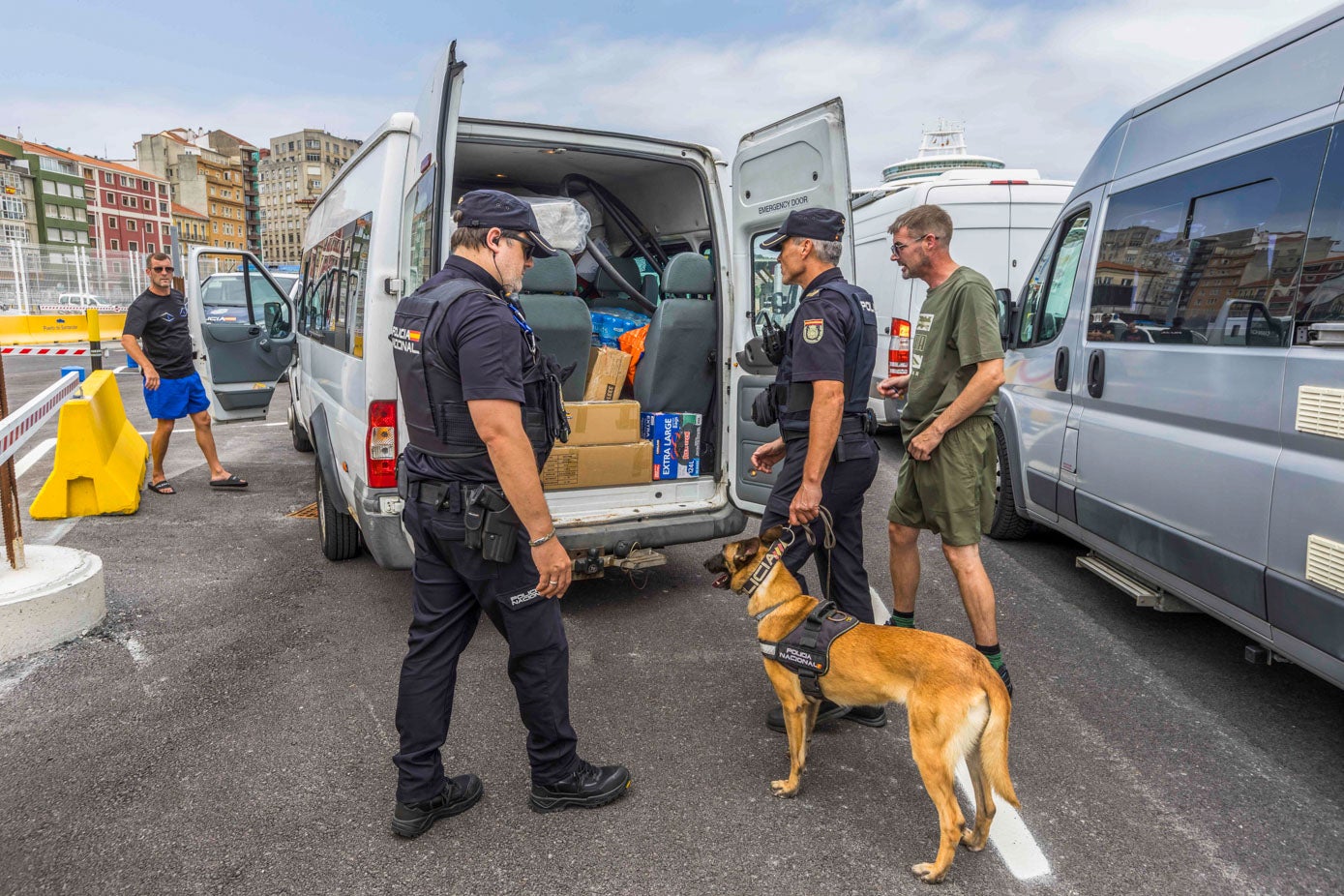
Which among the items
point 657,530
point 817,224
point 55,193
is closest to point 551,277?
point 657,530

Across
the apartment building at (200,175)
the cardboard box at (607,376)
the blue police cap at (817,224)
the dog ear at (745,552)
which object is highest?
the apartment building at (200,175)

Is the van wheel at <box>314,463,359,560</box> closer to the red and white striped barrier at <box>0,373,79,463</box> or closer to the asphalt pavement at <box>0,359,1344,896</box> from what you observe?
the asphalt pavement at <box>0,359,1344,896</box>

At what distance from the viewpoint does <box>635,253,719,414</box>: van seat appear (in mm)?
4520

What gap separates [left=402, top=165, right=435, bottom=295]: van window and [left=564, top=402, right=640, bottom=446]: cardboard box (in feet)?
3.29

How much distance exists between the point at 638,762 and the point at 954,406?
66.9 inches

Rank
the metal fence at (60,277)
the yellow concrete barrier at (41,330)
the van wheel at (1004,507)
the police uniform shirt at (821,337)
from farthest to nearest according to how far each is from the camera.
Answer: the metal fence at (60,277)
the yellow concrete barrier at (41,330)
the van wheel at (1004,507)
the police uniform shirt at (821,337)

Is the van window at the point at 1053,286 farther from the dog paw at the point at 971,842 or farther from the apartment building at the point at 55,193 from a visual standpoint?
the apartment building at the point at 55,193

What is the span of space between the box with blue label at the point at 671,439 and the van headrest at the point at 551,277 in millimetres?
794

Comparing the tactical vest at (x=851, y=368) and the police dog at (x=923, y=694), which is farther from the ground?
the tactical vest at (x=851, y=368)

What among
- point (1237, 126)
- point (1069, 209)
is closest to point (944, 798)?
point (1237, 126)

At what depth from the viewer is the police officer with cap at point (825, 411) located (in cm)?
291

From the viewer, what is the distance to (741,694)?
11.1 feet

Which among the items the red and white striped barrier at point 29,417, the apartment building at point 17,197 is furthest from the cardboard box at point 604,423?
the apartment building at point 17,197

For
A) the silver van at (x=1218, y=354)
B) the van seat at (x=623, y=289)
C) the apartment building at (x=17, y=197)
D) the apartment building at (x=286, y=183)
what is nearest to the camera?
the silver van at (x=1218, y=354)
